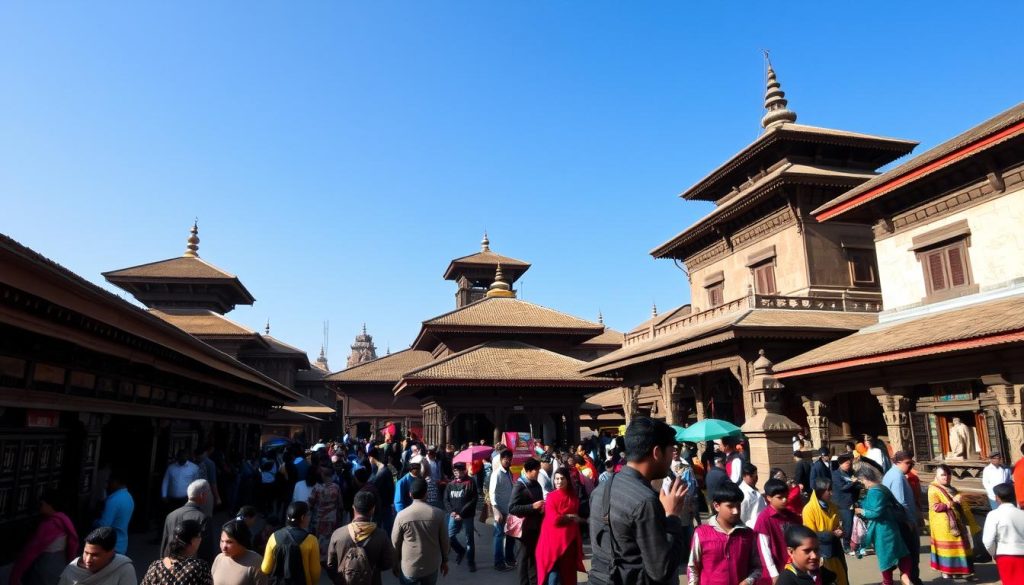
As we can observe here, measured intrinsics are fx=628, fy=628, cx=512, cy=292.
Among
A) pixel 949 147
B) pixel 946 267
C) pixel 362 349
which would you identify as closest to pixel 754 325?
pixel 946 267

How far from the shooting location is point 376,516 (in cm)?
917

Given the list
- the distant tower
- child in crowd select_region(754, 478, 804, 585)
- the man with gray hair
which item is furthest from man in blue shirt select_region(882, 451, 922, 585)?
the distant tower

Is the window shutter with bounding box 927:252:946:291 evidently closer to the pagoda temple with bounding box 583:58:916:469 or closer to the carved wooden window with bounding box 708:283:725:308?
the pagoda temple with bounding box 583:58:916:469

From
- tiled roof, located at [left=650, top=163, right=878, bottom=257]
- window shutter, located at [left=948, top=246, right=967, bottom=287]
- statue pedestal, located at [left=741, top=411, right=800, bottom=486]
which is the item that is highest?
tiled roof, located at [left=650, top=163, right=878, bottom=257]

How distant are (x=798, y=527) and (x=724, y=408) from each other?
20724 mm

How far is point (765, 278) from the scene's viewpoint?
21.9m

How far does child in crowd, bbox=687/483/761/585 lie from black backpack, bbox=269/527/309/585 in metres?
2.92

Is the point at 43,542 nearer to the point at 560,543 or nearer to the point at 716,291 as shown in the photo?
the point at 560,543

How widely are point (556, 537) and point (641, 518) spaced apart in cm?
318

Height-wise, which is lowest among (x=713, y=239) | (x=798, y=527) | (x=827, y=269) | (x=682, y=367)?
(x=798, y=527)

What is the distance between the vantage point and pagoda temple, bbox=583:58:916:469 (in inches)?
679

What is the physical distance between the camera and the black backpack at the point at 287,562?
15.8 feet

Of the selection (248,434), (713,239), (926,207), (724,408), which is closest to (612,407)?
(724,408)

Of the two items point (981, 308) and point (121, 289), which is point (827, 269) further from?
point (121, 289)
